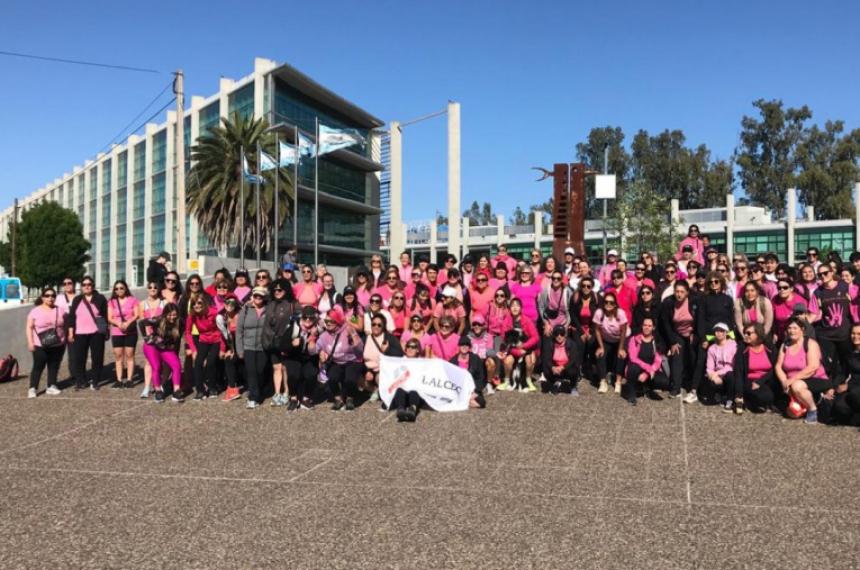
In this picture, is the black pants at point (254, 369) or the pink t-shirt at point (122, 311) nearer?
the black pants at point (254, 369)

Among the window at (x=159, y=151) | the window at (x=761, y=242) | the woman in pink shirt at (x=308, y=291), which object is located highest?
the window at (x=159, y=151)

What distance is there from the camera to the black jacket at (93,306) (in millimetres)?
10812

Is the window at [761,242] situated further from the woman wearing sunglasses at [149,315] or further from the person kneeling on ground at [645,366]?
the woman wearing sunglasses at [149,315]

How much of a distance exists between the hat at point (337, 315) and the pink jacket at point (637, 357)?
3978mm

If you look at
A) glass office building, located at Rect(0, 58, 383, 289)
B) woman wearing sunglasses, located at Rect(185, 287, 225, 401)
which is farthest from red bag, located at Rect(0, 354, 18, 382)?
glass office building, located at Rect(0, 58, 383, 289)

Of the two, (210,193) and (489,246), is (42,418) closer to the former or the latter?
(210,193)

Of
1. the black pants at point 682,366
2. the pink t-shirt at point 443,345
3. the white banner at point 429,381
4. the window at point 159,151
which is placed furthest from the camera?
the window at point 159,151

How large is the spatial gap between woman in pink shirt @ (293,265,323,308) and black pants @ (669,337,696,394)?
17.5 ft

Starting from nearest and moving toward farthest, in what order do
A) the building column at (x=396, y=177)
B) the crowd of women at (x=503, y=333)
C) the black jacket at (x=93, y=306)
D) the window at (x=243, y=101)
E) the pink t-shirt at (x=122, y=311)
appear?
the crowd of women at (x=503, y=333) → the black jacket at (x=93, y=306) → the pink t-shirt at (x=122, y=311) → the building column at (x=396, y=177) → the window at (x=243, y=101)

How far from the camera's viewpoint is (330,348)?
9.47 meters

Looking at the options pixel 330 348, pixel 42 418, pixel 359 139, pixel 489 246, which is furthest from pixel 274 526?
pixel 489 246

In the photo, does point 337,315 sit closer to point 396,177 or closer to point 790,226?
point 396,177

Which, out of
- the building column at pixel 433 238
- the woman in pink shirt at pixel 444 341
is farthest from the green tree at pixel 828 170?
the woman in pink shirt at pixel 444 341

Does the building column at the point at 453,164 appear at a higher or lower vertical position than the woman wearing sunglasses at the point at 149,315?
higher
